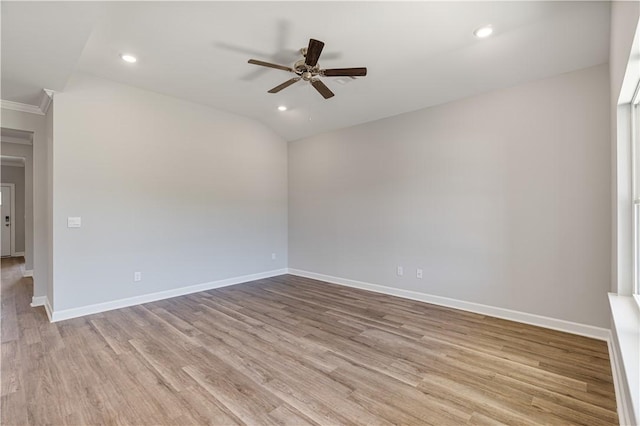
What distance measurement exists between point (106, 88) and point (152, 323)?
9.76 ft

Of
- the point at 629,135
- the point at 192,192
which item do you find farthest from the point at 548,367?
the point at 192,192

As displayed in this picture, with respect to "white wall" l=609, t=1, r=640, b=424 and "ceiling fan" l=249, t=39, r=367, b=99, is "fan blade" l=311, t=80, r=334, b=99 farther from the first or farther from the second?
"white wall" l=609, t=1, r=640, b=424

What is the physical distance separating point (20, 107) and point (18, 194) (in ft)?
20.3

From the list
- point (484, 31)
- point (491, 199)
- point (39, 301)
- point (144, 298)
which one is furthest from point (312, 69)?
point (39, 301)

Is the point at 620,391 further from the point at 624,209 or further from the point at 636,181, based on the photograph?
the point at 636,181

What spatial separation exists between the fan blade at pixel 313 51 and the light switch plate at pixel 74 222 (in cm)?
327

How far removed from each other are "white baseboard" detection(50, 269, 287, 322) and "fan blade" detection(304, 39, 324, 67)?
3.68 meters

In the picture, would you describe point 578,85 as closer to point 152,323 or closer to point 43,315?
point 152,323

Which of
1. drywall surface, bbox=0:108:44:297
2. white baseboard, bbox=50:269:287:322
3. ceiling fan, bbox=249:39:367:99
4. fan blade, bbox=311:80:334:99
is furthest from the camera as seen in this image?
drywall surface, bbox=0:108:44:297

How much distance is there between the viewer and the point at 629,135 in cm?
230

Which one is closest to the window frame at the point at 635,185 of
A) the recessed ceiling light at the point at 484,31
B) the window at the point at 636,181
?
the window at the point at 636,181

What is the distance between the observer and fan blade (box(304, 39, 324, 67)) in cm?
237

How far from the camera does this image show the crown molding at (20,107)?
12.4ft

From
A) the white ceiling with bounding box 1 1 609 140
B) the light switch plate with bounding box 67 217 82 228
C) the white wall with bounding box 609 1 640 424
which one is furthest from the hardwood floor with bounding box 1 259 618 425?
the white ceiling with bounding box 1 1 609 140
